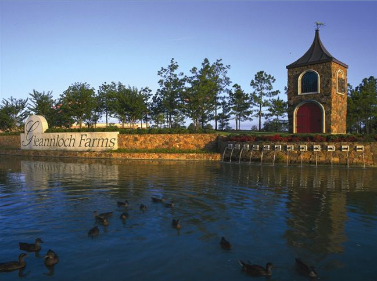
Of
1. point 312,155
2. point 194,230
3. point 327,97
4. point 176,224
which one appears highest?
point 327,97

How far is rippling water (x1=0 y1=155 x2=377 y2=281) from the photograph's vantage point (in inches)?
255

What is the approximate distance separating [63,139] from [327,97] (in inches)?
1298

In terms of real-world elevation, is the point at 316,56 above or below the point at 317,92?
above

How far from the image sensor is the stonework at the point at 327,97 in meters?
32.1

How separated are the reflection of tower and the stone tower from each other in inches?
756

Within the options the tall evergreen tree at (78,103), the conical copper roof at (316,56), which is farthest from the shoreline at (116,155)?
the conical copper roof at (316,56)

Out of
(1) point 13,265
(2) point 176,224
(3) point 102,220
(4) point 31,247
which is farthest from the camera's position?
(3) point 102,220

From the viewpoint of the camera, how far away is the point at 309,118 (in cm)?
3353

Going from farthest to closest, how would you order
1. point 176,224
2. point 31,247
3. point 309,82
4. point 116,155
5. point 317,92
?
point 116,155 → point 309,82 → point 317,92 → point 176,224 → point 31,247

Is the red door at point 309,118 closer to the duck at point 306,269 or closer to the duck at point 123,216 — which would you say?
the duck at point 123,216

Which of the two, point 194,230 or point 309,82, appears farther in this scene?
point 309,82

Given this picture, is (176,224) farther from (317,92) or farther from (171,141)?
(317,92)

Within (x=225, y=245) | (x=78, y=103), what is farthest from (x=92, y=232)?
(x=78, y=103)

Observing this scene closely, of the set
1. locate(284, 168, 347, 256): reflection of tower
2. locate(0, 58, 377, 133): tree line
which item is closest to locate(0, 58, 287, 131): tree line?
locate(0, 58, 377, 133): tree line
